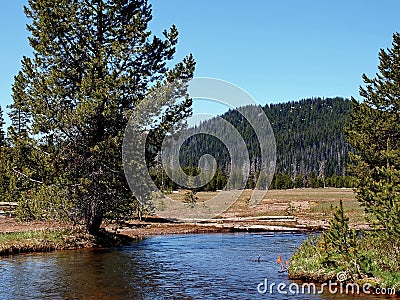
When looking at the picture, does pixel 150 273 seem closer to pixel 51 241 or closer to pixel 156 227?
pixel 51 241

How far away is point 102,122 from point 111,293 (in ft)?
42.4

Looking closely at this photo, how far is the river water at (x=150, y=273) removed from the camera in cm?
1611

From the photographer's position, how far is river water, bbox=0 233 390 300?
16109 millimetres

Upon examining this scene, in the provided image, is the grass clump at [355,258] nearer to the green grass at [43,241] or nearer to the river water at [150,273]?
the river water at [150,273]

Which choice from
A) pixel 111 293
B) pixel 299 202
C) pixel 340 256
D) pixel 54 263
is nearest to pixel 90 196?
pixel 54 263

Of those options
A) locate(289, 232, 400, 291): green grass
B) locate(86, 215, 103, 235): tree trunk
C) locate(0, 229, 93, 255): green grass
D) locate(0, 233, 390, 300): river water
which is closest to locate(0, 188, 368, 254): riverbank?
locate(0, 229, 93, 255): green grass

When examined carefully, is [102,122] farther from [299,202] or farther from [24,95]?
[299,202]

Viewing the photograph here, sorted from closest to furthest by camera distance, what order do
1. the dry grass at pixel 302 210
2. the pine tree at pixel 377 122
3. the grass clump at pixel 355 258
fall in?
the grass clump at pixel 355 258
the pine tree at pixel 377 122
the dry grass at pixel 302 210

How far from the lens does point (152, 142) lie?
91.2 feet

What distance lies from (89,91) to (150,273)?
10657 millimetres

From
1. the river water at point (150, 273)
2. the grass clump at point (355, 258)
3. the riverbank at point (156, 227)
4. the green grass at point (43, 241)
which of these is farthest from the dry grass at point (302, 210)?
the grass clump at point (355, 258)

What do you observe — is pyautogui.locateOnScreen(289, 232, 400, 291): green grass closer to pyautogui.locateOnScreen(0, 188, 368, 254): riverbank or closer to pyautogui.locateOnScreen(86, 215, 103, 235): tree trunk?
pyautogui.locateOnScreen(0, 188, 368, 254): riverbank

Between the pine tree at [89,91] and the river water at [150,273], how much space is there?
3.90m

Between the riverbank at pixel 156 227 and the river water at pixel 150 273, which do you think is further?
the riverbank at pixel 156 227
